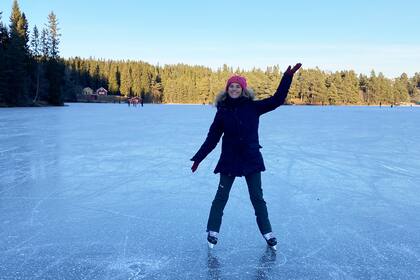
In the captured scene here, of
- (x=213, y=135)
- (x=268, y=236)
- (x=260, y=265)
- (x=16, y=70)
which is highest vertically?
(x=16, y=70)

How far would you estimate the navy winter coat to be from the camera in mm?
3543

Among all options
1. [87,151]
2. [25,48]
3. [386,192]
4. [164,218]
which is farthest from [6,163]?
[25,48]

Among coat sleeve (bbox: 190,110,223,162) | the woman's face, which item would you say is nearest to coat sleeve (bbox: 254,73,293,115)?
the woman's face

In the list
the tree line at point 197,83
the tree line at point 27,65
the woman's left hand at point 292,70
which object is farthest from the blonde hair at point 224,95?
the tree line at point 197,83

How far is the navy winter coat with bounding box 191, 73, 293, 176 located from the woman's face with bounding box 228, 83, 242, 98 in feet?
0.13

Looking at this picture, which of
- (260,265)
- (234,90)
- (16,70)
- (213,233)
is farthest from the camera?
(16,70)

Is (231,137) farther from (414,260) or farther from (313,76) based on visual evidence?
(313,76)

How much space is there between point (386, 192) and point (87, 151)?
6.65m

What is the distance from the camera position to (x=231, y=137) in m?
3.59

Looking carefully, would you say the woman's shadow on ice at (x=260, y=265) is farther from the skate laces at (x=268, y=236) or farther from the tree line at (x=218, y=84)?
the tree line at (x=218, y=84)

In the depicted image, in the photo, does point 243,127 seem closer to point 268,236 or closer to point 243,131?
point 243,131

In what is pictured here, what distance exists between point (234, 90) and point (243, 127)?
325 millimetres

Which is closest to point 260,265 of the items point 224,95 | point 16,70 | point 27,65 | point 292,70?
point 224,95

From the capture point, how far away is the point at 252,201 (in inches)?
145
